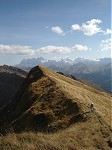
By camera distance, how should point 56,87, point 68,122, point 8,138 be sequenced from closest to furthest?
point 8,138 < point 68,122 < point 56,87

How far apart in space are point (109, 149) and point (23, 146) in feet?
26.2

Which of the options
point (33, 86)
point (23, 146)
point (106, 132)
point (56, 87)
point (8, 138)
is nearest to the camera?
point (23, 146)

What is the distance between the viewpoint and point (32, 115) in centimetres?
4466

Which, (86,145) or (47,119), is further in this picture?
(47,119)

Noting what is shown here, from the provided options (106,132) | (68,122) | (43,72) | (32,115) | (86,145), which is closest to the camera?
(86,145)

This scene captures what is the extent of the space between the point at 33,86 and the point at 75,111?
28089mm

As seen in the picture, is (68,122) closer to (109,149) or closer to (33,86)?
(109,149)

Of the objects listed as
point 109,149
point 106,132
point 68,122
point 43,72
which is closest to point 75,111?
point 68,122

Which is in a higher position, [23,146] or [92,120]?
[23,146]

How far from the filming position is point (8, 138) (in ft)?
52.5

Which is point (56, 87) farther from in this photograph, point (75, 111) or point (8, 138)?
point (8, 138)

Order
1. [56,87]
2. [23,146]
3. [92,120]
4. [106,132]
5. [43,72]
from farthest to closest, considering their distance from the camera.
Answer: [43,72]
[56,87]
[92,120]
[106,132]
[23,146]

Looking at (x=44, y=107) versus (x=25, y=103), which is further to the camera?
(x=25, y=103)

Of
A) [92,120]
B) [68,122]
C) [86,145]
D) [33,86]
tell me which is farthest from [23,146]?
[33,86]
